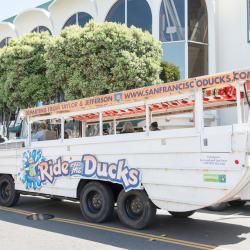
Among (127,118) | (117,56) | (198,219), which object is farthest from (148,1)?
(198,219)

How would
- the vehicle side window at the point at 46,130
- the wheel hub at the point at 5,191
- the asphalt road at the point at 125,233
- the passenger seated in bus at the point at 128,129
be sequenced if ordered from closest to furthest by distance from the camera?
the asphalt road at the point at 125,233 → the passenger seated in bus at the point at 128,129 → the vehicle side window at the point at 46,130 → the wheel hub at the point at 5,191

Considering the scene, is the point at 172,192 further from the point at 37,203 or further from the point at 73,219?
the point at 37,203

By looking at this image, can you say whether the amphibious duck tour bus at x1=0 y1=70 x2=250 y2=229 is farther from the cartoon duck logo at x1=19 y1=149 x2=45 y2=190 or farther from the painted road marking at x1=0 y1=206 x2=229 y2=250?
the painted road marking at x1=0 y1=206 x2=229 y2=250

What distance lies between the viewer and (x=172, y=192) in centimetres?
761

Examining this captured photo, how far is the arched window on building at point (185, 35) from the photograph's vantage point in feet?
73.6

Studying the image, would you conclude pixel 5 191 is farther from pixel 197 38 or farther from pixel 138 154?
pixel 197 38

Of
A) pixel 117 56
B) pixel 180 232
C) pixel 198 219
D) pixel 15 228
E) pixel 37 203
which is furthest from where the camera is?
pixel 117 56

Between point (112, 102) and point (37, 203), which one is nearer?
point (112, 102)

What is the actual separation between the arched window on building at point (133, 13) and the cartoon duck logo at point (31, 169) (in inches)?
570

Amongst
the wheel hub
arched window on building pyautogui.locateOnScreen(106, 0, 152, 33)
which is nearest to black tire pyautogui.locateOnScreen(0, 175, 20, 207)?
the wheel hub

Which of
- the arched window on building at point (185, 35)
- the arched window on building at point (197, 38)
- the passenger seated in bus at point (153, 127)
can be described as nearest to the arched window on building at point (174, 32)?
the arched window on building at point (185, 35)

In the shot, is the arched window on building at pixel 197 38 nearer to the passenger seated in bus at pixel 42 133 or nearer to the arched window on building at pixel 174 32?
the arched window on building at pixel 174 32

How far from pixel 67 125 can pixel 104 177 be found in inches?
81.4

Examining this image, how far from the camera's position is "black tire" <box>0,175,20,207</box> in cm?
1128
